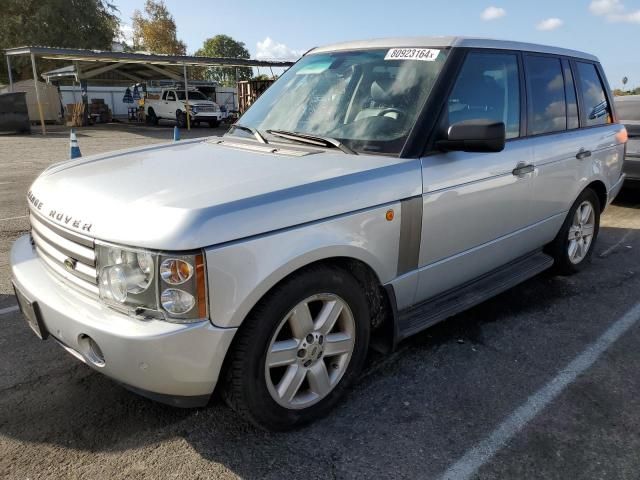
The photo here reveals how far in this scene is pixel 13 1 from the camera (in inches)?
1330

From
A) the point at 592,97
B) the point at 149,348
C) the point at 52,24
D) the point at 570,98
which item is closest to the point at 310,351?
the point at 149,348

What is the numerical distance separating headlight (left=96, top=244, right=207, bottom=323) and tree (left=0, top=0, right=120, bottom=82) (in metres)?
38.1

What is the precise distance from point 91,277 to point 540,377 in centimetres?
253

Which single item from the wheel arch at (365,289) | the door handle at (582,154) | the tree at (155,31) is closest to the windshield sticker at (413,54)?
the wheel arch at (365,289)

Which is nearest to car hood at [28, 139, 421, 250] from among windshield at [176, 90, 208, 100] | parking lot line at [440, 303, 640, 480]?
parking lot line at [440, 303, 640, 480]

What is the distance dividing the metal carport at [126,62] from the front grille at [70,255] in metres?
20.8

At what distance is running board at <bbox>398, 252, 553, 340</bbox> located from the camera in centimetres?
295

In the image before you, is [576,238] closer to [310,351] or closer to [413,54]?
[413,54]

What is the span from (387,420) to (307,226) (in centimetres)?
111

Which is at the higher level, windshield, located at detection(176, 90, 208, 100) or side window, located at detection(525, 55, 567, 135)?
side window, located at detection(525, 55, 567, 135)

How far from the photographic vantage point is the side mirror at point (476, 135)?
2.72 m

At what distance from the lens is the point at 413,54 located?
318 cm

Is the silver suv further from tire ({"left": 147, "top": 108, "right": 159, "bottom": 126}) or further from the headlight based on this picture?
tire ({"left": 147, "top": 108, "right": 159, "bottom": 126})

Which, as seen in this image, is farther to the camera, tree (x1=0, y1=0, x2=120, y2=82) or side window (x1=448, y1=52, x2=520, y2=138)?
tree (x1=0, y1=0, x2=120, y2=82)
